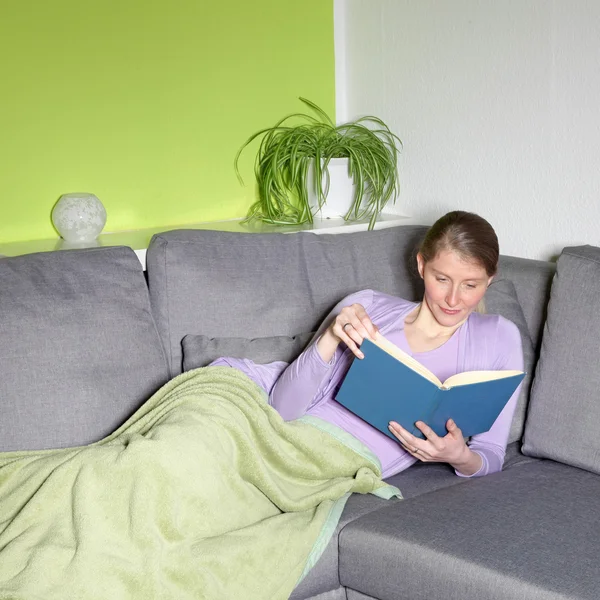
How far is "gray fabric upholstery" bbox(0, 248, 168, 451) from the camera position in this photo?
1958mm

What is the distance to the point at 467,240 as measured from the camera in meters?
1.98

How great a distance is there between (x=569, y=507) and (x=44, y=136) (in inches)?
74.7

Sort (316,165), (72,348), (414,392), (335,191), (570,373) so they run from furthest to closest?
1. (335,191)
2. (316,165)
3. (570,373)
4. (72,348)
5. (414,392)

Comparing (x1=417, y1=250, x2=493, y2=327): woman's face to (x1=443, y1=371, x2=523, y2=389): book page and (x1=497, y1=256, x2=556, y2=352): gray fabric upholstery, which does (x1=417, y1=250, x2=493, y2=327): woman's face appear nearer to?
(x1=443, y1=371, x2=523, y2=389): book page

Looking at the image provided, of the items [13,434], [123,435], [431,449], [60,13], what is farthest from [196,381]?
[60,13]

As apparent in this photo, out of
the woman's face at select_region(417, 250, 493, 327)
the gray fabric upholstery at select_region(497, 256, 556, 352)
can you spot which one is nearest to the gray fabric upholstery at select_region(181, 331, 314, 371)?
the woman's face at select_region(417, 250, 493, 327)

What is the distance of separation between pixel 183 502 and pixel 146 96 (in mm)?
1675

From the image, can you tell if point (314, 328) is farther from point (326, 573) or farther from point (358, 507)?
point (326, 573)

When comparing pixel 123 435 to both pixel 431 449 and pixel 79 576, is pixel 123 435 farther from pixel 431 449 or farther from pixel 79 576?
pixel 431 449

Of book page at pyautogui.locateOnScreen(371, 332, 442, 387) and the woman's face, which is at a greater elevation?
the woman's face

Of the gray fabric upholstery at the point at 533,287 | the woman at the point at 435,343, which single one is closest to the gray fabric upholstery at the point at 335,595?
the woman at the point at 435,343

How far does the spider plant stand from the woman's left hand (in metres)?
1.23

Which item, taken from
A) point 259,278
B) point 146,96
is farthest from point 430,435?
point 146,96

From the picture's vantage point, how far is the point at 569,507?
1876 millimetres
